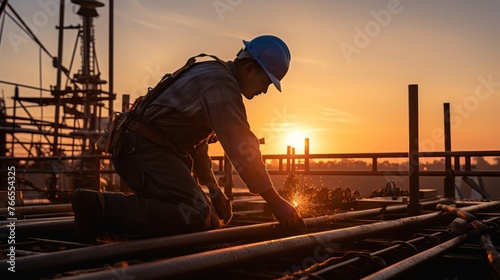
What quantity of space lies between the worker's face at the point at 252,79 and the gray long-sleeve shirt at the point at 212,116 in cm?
9

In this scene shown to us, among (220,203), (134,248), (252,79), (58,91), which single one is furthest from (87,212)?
(58,91)

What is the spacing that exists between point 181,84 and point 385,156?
742 cm

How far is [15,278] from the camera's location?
2424 mm

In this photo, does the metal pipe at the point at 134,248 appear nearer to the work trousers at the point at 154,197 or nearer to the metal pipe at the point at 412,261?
the work trousers at the point at 154,197

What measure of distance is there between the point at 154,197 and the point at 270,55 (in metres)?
1.24

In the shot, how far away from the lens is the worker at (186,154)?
3.54m

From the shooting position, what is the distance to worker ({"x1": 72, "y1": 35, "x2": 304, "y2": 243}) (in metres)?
3.54

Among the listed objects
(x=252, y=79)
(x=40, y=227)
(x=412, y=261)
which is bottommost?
(x=412, y=261)

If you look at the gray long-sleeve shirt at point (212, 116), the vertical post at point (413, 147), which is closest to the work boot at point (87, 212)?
the gray long-sleeve shirt at point (212, 116)

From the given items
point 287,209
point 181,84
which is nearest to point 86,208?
point 181,84

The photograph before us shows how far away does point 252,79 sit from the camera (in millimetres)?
3932

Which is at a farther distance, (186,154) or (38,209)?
(38,209)

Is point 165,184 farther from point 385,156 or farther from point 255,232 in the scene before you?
point 385,156

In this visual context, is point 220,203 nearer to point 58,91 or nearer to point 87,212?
point 87,212
